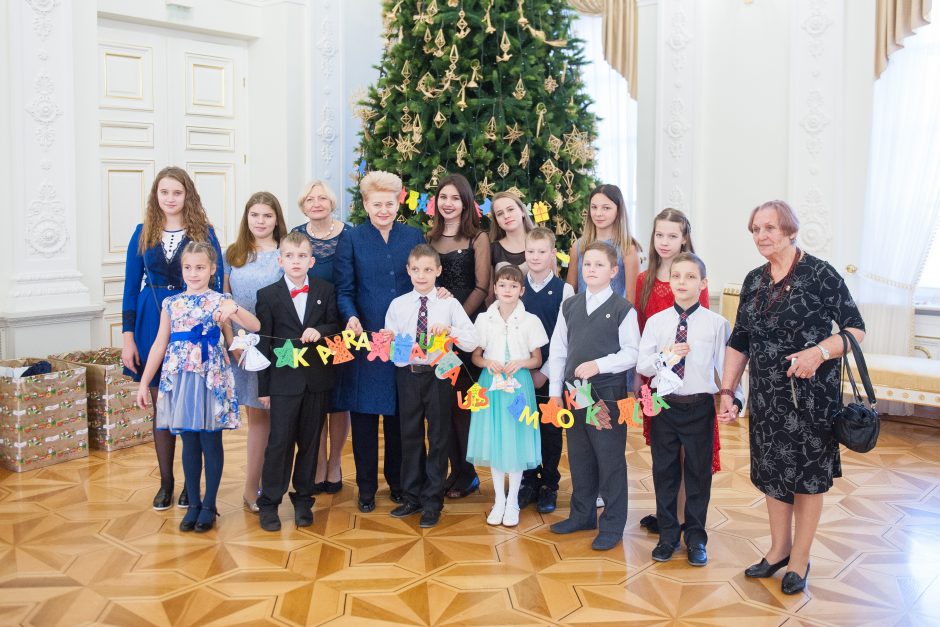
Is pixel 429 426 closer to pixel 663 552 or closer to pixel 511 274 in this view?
pixel 511 274

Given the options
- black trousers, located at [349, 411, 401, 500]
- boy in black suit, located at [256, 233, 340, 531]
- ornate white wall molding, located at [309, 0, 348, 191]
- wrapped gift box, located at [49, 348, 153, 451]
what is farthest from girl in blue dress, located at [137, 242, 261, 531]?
ornate white wall molding, located at [309, 0, 348, 191]

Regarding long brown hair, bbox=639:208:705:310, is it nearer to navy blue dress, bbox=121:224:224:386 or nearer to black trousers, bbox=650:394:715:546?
black trousers, bbox=650:394:715:546

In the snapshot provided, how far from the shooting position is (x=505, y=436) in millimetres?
3953

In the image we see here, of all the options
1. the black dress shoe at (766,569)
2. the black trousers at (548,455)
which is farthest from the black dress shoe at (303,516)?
the black dress shoe at (766,569)

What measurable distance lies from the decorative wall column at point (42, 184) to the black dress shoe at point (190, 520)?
2.16 m

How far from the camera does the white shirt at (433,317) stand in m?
3.96

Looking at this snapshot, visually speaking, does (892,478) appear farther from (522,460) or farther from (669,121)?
(669,121)

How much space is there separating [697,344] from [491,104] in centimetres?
242

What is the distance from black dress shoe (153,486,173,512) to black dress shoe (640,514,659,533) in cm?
225

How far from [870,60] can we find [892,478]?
2.92 meters

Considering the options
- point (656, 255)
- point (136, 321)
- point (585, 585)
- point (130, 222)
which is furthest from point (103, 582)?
point (130, 222)

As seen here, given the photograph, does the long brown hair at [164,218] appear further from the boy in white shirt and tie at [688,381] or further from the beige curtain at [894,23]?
the beige curtain at [894,23]

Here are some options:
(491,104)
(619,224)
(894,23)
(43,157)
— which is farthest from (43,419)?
(894,23)

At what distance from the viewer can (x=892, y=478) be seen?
4.86 meters
